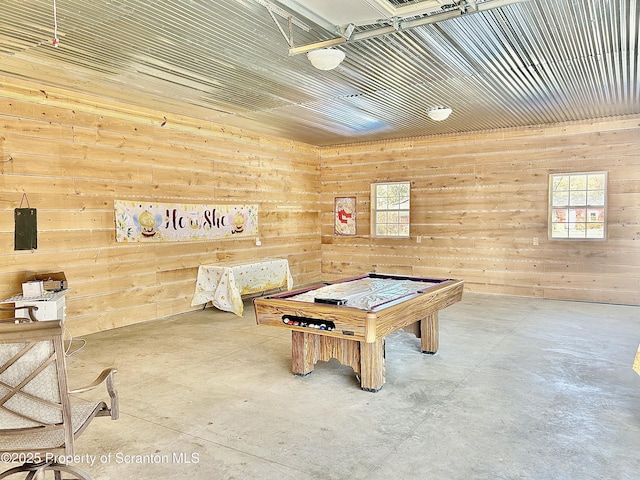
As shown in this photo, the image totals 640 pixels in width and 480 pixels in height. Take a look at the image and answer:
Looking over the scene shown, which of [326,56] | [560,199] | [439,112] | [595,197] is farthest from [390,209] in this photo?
[326,56]

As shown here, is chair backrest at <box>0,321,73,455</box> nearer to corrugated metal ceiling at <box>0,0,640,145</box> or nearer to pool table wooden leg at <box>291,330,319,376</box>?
pool table wooden leg at <box>291,330,319,376</box>

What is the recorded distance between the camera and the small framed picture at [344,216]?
9227 mm

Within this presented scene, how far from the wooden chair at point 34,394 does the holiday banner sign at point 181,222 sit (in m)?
4.06

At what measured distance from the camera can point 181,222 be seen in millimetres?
6438

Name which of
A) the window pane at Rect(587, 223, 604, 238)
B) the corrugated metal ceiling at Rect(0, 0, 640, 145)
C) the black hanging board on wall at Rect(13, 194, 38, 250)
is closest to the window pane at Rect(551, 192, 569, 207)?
the window pane at Rect(587, 223, 604, 238)

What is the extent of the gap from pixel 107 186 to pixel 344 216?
494cm

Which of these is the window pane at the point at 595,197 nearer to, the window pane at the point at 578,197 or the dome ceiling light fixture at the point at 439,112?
the window pane at the point at 578,197

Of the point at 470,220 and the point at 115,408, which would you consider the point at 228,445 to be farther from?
the point at 470,220

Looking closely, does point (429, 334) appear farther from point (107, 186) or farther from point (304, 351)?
point (107, 186)

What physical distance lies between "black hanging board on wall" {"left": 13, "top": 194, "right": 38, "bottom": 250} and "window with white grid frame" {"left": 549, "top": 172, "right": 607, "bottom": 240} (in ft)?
23.9

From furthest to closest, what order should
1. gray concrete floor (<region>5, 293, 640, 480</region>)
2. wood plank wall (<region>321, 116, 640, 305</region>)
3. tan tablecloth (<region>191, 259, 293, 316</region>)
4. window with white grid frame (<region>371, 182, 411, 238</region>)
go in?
window with white grid frame (<region>371, 182, 411, 238</region>), wood plank wall (<region>321, 116, 640, 305</region>), tan tablecloth (<region>191, 259, 293, 316</region>), gray concrete floor (<region>5, 293, 640, 480</region>)

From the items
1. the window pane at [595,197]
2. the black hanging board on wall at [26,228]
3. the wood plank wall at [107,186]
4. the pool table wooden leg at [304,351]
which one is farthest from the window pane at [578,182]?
the black hanging board on wall at [26,228]

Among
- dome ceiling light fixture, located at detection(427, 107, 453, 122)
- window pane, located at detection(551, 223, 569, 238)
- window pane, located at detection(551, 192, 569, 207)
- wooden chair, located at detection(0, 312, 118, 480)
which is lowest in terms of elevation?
wooden chair, located at detection(0, 312, 118, 480)

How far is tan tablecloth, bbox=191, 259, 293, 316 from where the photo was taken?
250 inches
